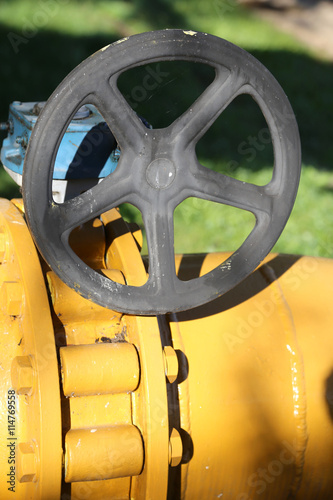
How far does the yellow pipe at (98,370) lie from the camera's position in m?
1.42

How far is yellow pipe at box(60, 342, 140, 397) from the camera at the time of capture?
1420 mm

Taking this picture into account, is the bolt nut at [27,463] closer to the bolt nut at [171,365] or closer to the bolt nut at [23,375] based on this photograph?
the bolt nut at [23,375]

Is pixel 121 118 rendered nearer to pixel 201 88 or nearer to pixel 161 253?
pixel 161 253

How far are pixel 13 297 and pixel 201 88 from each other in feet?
15.8

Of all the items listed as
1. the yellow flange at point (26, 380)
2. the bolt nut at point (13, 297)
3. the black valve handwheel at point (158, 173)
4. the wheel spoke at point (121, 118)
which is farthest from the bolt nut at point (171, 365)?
the wheel spoke at point (121, 118)

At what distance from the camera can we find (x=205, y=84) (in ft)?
20.2

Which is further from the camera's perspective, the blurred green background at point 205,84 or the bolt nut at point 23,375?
the blurred green background at point 205,84

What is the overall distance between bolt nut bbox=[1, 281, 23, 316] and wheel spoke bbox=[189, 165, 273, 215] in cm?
46

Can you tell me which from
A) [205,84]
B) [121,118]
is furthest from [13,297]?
[205,84]

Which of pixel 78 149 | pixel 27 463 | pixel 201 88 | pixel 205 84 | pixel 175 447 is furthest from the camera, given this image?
pixel 205 84

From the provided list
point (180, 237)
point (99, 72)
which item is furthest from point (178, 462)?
point (180, 237)

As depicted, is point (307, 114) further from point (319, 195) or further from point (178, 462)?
point (178, 462)

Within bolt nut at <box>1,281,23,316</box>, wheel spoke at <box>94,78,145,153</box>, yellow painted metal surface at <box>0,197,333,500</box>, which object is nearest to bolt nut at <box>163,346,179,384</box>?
yellow painted metal surface at <box>0,197,333,500</box>

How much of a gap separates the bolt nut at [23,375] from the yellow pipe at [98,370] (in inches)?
3.2
